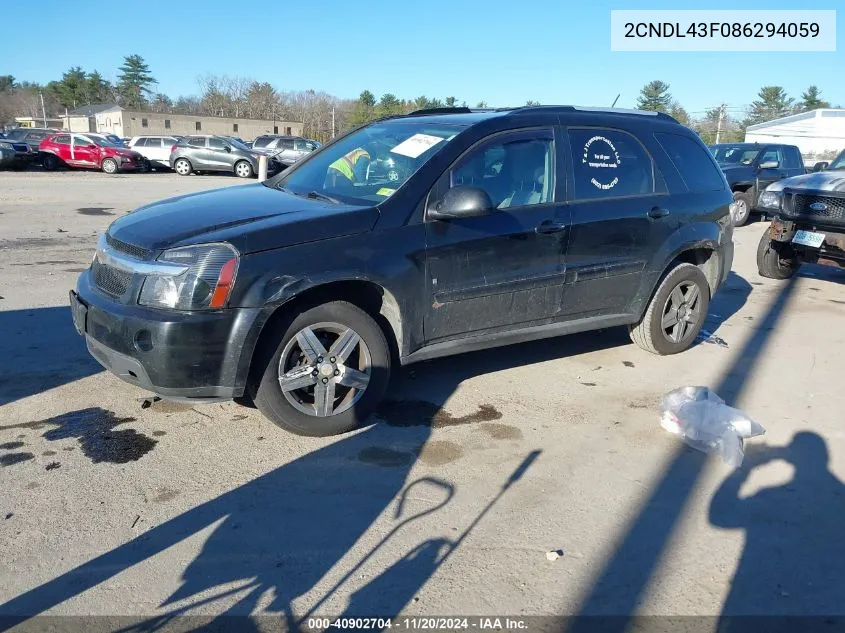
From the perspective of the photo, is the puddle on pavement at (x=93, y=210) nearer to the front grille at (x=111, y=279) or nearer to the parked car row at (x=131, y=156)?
the front grille at (x=111, y=279)

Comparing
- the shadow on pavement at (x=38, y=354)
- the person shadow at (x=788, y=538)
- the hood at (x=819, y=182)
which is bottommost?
the person shadow at (x=788, y=538)

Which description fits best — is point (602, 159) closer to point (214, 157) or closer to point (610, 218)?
point (610, 218)

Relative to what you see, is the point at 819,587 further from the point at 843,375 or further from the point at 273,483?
the point at 843,375

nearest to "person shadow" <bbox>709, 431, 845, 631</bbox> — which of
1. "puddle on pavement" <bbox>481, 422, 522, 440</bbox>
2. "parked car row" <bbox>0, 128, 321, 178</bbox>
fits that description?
"puddle on pavement" <bbox>481, 422, 522, 440</bbox>

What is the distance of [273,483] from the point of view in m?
3.57

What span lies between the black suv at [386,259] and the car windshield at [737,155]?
11694 mm

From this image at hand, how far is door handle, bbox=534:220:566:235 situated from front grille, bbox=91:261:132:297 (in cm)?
246

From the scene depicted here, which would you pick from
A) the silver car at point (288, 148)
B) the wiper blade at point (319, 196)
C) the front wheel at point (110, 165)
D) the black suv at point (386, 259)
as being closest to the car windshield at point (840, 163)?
the black suv at point (386, 259)

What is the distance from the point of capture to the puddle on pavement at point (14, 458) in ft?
12.0

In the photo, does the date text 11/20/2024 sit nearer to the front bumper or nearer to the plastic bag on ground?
the front bumper

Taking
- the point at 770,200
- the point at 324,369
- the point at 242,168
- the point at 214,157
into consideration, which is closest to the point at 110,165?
the point at 214,157

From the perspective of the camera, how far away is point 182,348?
3.58 meters

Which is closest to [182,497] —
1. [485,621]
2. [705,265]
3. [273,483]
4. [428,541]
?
[273,483]

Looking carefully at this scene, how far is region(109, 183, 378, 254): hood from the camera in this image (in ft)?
12.2
